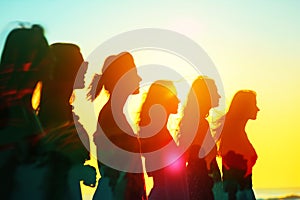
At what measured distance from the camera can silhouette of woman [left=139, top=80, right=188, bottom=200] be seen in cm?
1045

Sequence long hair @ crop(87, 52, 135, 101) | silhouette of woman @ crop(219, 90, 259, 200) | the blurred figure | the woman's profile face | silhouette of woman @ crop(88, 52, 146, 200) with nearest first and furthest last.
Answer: the blurred figure
silhouette of woman @ crop(88, 52, 146, 200)
long hair @ crop(87, 52, 135, 101)
silhouette of woman @ crop(219, 90, 259, 200)
the woman's profile face

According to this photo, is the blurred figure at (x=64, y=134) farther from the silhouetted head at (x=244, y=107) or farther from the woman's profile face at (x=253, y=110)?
the woman's profile face at (x=253, y=110)

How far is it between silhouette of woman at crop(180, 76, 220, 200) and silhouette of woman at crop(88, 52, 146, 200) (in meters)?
2.20

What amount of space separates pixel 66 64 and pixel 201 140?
394 cm

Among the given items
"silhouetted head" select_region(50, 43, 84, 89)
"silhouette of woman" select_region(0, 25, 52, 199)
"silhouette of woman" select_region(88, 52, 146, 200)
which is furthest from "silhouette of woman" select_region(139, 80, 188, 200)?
"silhouette of woman" select_region(0, 25, 52, 199)

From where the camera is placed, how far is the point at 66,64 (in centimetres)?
852

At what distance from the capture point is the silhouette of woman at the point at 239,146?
39.8ft

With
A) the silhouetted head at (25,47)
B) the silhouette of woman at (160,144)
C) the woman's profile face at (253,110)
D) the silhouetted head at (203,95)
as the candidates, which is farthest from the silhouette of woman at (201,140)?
the silhouetted head at (25,47)

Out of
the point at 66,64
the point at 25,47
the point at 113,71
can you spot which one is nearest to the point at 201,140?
the point at 113,71

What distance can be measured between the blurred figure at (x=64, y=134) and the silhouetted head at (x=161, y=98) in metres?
1.95

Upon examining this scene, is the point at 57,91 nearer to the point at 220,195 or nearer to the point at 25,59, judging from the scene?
the point at 25,59

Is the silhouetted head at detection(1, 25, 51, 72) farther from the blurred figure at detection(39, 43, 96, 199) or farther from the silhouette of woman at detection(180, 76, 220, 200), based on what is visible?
the silhouette of woman at detection(180, 76, 220, 200)

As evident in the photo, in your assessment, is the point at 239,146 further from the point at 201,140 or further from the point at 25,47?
the point at 25,47

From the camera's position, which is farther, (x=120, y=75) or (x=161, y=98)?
(x=161, y=98)
